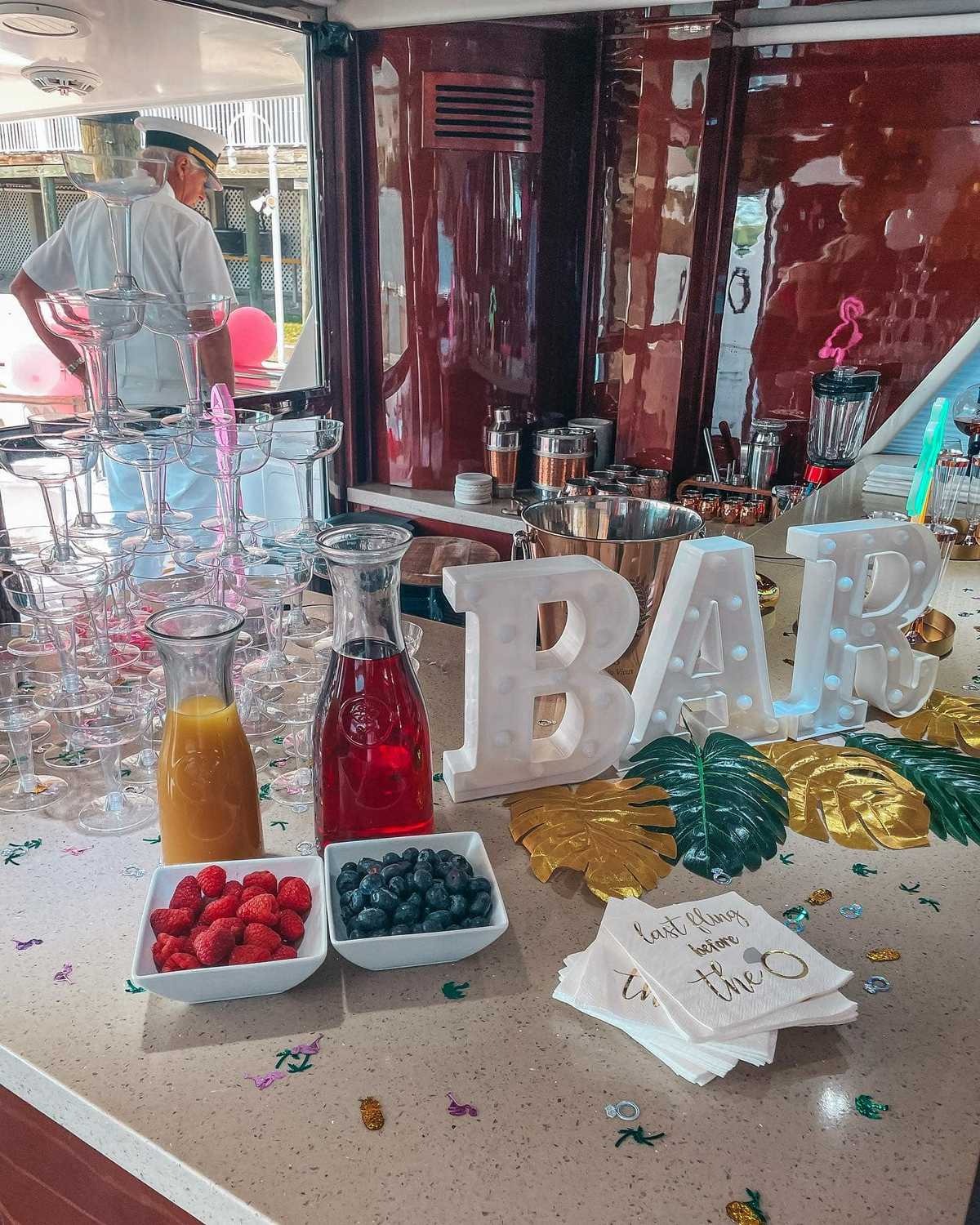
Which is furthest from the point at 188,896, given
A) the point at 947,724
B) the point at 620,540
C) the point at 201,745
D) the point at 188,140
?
the point at 188,140

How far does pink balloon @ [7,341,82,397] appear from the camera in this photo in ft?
6.78

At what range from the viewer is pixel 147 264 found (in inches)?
99.9

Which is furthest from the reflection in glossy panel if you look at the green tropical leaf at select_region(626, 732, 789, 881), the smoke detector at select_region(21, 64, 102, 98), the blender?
the green tropical leaf at select_region(626, 732, 789, 881)

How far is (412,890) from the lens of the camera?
2.72 feet

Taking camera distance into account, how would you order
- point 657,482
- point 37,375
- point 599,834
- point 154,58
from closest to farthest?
1. point 599,834
2. point 37,375
3. point 154,58
4. point 657,482

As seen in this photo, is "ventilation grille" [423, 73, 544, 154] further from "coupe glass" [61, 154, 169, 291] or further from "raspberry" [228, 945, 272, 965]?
"raspberry" [228, 945, 272, 965]

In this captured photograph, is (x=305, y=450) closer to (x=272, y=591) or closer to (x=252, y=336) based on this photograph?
(x=272, y=591)

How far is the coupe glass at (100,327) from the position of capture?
1.14 metres

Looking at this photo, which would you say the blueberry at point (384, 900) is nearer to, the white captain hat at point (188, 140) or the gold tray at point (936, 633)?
the gold tray at point (936, 633)

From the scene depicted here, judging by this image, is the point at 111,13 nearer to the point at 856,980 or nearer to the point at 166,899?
the point at 166,899

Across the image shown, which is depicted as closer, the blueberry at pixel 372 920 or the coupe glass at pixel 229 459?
the blueberry at pixel 372 920

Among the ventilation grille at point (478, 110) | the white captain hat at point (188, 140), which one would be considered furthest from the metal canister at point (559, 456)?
the white captain hat at point (188, 140)

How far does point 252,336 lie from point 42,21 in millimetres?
960

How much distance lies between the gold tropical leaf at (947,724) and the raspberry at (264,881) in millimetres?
809
